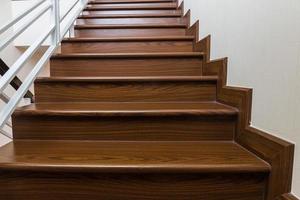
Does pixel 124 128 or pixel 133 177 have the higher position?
pixel 124 128

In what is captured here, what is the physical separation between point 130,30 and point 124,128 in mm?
1287

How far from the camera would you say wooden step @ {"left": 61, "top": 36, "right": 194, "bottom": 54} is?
198 cm

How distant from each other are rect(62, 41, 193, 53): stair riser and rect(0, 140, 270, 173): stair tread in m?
0.98

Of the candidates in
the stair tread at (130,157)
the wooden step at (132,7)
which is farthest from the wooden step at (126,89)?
the wooden step at (132,7)

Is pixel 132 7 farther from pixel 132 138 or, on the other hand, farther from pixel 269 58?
pixel 269 58

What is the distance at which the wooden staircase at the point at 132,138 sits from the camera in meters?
0.92

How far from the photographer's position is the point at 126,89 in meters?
1.46

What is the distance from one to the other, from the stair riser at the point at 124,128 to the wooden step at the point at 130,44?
0.89 m

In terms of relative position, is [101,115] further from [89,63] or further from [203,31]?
[203,31]

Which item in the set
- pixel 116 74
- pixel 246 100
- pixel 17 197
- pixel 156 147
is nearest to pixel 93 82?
pixel 116 74

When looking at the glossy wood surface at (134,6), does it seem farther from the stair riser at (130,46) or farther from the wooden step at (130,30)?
the stair riser at (130,46)

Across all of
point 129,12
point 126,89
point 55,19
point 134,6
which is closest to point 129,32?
point 129,12

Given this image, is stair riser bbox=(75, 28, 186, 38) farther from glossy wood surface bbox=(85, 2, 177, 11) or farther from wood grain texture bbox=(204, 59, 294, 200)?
wood grain texture bbox=(204, 59, 294, 200)

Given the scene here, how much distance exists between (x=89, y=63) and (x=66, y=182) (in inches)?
37.7
